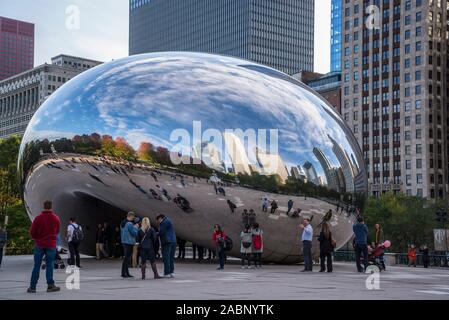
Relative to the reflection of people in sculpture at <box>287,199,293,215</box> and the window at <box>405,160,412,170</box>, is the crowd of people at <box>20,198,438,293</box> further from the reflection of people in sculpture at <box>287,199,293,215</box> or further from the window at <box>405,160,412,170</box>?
the window at <box>405,160,412,170</box>

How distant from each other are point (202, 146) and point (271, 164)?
6.48ft

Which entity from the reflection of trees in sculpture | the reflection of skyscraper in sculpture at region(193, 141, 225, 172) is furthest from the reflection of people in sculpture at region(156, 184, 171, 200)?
the reflection of skyscraper in sculpture at region(193, 141, 225, 172)

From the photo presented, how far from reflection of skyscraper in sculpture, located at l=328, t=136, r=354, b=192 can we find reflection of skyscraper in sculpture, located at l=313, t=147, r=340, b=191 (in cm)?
54

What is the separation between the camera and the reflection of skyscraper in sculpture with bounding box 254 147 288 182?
20688mm

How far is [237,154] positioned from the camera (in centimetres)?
2059

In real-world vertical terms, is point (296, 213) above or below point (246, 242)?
above

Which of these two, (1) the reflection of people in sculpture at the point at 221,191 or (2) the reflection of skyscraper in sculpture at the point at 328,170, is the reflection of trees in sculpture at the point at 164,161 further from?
(1) the reflection of people in sculpture at the point at 221,191

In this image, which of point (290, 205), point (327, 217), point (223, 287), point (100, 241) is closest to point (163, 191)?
point (290, 205)

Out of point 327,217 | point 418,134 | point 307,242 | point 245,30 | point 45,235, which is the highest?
point 245,30

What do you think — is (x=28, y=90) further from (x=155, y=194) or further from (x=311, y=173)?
(x=311, y=173)

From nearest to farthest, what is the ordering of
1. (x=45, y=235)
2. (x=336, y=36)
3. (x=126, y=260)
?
1. (x=45, y=235)
2. (x=126, y=260)
3. (x=336, y=36)
